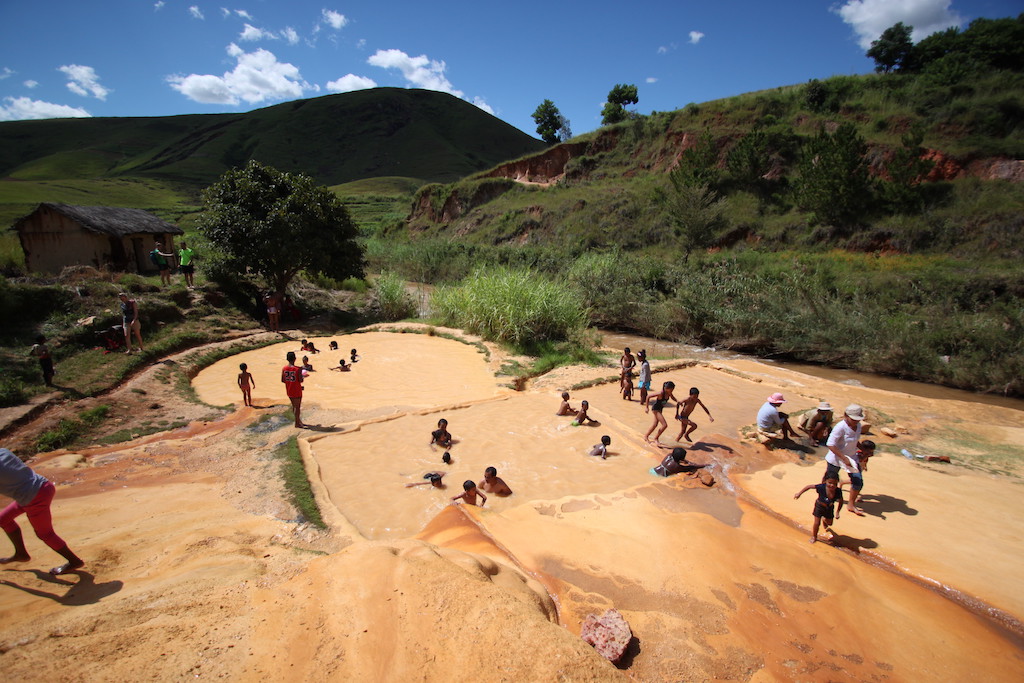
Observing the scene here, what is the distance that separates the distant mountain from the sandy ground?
82074 mm

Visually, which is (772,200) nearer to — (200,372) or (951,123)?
(951,123)

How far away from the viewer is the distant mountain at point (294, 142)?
85625 millimetres

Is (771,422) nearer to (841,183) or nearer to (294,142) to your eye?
(841,183)

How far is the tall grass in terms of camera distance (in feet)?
47.7

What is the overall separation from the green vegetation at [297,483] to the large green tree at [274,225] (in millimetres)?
10829

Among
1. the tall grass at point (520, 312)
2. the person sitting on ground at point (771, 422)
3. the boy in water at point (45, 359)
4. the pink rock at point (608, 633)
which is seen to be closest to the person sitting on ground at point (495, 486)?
the pink rock at point (608, 633)

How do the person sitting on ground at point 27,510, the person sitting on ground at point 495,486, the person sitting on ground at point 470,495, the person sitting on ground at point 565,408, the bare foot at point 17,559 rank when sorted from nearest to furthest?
the person sitting on ground at point 27,510, the bare foot at point 17,559, the person sitting on ground at point 470,495, the person sitting on ground at point 495,486, the person sitting on ground at point 565,408

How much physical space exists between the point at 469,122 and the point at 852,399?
119024 millimetres

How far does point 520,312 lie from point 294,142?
105 metres

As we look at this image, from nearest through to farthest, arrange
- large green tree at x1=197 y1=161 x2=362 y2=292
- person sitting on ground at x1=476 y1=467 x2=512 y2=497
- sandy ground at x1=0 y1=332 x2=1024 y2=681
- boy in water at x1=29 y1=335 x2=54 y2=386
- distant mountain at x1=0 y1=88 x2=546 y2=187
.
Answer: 1. sandy ground at x1=0 y1=332 x2=1024 y2=681
2. person sitting on ground at x1=476 y1=467 x2=512 y2=497
3. boy in water at x1=29 y1=335 x2=54 y2=386
4. large green tree at x1=197 y1=161 x2=362 y2=292
5. distant mountain at x1=0 y1=88 x2=546 y2=187

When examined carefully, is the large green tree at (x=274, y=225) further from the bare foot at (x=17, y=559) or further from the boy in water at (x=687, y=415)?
the boy in water at (x=687, y=415)

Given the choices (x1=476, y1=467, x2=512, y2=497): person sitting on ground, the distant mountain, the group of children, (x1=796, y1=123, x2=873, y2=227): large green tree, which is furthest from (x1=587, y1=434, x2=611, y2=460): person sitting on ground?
the distant mountain

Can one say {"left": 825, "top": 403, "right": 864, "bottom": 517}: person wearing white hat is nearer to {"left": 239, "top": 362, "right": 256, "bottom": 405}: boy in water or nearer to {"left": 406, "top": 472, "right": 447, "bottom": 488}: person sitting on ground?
{"left": 406, "top": 472, "right": 447, "bottom": 488}: person sitting on ground

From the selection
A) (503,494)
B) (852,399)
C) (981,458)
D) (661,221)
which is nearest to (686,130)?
(661,221)
